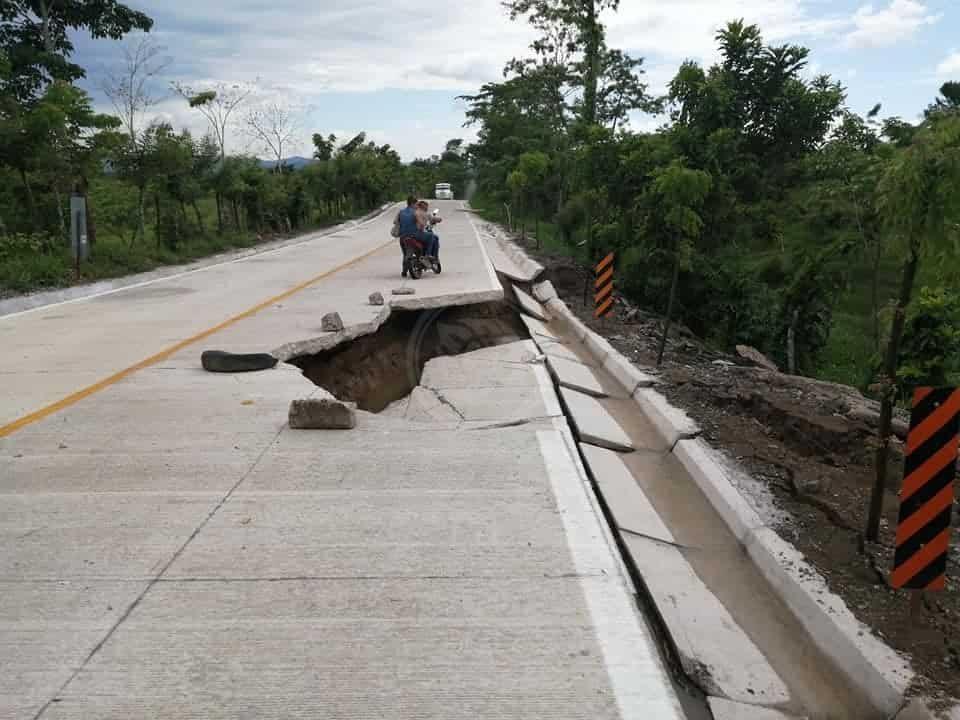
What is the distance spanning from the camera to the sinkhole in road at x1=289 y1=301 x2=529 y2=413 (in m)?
9.50

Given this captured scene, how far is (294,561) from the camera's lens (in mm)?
3945

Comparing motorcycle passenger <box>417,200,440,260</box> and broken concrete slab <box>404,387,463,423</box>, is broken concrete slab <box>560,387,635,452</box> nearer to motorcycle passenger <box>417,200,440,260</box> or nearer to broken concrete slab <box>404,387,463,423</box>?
broken concrete slab <box>404,387,463,423</box>

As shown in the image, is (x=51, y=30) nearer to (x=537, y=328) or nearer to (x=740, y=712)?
(x=537, y=328)

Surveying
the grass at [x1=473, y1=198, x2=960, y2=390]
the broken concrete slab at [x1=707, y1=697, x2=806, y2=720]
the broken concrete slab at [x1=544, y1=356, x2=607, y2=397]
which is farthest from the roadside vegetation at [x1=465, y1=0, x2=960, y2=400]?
the broken concrete slab at [x1=707, y1=697, x2=806, y2=720]

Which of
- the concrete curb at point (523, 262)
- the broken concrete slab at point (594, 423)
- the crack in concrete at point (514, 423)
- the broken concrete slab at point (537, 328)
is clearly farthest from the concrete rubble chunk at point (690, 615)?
the concrete curb at point (523, 262)

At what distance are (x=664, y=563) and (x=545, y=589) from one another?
1.41 metres

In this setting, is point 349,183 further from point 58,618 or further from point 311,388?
point 58,618

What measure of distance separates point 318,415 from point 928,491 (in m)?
4.13

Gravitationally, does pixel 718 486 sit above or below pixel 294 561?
below

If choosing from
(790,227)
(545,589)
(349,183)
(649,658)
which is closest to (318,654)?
(545,589)

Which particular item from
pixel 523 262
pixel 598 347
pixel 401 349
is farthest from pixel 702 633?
pixel 523 262

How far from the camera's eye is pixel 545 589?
146 inches

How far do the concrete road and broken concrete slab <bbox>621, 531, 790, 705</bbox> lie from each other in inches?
18.3

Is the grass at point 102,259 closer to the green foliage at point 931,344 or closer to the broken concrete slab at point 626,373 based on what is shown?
the broken concrete slab at point 626,373
